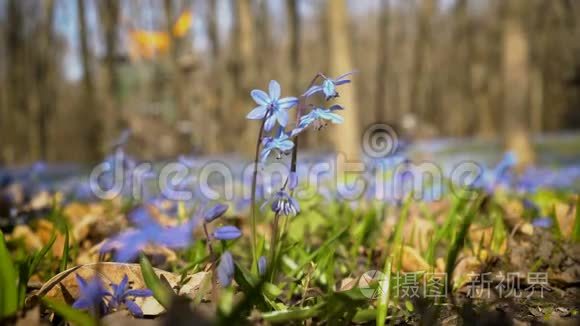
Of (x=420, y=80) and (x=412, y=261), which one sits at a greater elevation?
(x=420, y=80)

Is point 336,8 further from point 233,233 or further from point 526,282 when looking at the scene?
point 233,233

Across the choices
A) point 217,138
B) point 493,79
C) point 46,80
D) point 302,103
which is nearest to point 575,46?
point 302,103

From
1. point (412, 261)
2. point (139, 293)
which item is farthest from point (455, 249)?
point (139, 293)

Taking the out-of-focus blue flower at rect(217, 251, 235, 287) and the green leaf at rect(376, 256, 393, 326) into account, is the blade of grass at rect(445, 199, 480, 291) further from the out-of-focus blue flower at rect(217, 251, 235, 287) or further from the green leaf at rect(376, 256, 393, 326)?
the out-of-focus blue flower at rect(217, 251, 235, 287)

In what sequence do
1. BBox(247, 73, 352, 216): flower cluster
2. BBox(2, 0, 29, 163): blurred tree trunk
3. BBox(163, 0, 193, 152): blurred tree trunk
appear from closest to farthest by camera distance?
BBox(247, 73, 352, 216): flower cluster, BBox(163, 0, 193, 152): blurred tree trunk, BBox(2, 0, 29, 163): blurred tree trunk

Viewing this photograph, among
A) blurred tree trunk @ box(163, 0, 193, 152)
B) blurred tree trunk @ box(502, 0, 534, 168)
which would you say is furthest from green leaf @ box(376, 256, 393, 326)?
blurred tree trunk @ box(163, 0, 193, 152)

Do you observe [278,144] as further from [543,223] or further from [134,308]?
[543,223]
